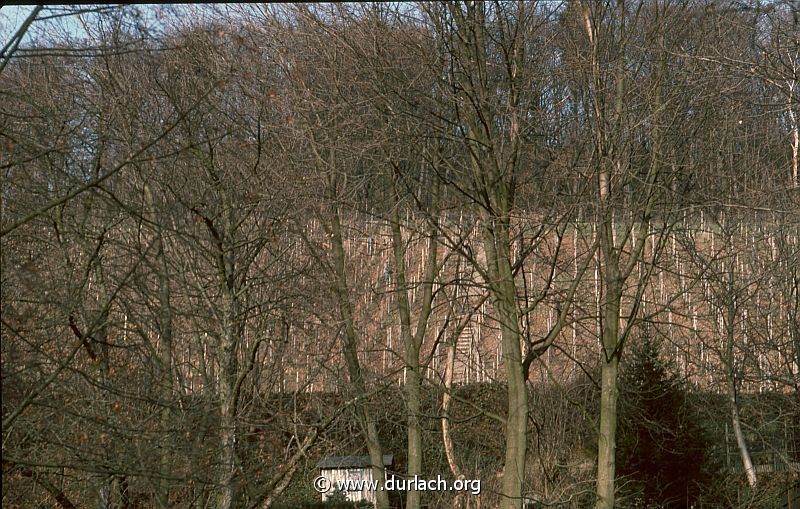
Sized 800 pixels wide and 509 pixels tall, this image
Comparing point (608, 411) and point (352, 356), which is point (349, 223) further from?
point (608, 411)

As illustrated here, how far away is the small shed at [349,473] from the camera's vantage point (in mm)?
10844

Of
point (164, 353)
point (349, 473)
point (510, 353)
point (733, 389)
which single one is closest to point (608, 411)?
point (510, 353)

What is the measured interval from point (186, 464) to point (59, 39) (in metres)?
2.60

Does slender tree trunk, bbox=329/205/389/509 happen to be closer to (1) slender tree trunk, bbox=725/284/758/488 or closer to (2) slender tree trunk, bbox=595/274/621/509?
(2) slender tree trunk, bbox=595/274/621/509

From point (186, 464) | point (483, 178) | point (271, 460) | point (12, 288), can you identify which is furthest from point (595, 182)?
point (12, 288)

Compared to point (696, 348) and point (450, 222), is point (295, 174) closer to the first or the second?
point (450, 222)

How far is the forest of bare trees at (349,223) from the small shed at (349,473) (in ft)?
0.70

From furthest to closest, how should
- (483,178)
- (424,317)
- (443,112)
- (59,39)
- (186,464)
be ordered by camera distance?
(424,317)
(443,112)
(483,178)
(186,464)
(59,39)

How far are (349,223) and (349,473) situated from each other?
10.1ft

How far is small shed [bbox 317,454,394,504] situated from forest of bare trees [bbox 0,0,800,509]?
0.70ft

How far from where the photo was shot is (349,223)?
10.4 m

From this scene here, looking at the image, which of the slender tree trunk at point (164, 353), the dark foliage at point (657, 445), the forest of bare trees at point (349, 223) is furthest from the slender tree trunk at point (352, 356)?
the dark foliage at point (657, 445)

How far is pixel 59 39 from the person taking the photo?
17.0 feet

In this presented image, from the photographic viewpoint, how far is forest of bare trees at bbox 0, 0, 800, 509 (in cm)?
508
